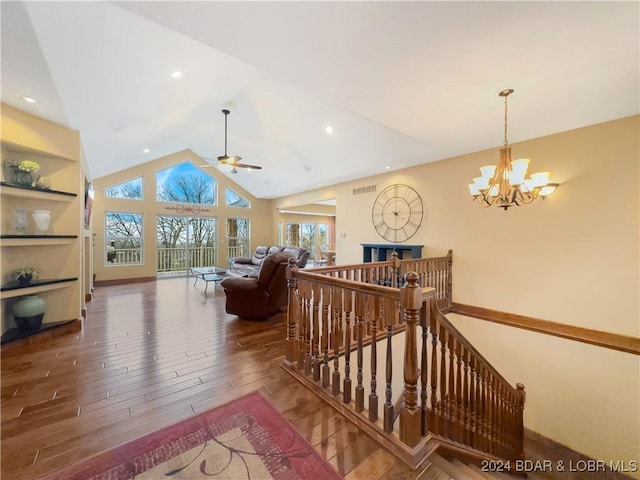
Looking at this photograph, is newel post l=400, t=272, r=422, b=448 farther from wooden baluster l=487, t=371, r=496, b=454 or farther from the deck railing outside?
the deck railing outside

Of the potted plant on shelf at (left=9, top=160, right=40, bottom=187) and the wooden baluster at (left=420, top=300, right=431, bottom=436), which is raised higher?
the potted plant on shelf at (left=9, top=160, right=40, bottom=187)

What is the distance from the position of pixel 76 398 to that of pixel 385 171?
5.84m

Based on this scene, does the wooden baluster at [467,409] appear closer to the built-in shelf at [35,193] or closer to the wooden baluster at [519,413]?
the wooden baluster at [519,413]

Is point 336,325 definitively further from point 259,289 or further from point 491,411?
point 259,289

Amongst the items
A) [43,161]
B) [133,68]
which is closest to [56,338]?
[43,161]

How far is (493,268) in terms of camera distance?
4.27 m

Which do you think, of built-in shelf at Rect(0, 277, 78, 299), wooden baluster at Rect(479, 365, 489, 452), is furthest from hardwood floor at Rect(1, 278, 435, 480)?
wooden baluster at Rect(479, 365, 489, 452)

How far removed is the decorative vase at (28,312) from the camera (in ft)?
10.3

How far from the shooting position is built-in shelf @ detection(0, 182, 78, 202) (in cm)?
292

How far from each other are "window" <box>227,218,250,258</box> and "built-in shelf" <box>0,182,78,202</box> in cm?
587

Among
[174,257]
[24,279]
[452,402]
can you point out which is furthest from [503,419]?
[174,257]

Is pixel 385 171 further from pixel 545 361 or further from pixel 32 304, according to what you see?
pixel 32 304

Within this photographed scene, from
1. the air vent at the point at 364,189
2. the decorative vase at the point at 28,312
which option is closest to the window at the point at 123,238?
the decorative vase at the point at 28,312

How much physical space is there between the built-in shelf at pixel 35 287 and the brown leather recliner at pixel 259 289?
202cm
